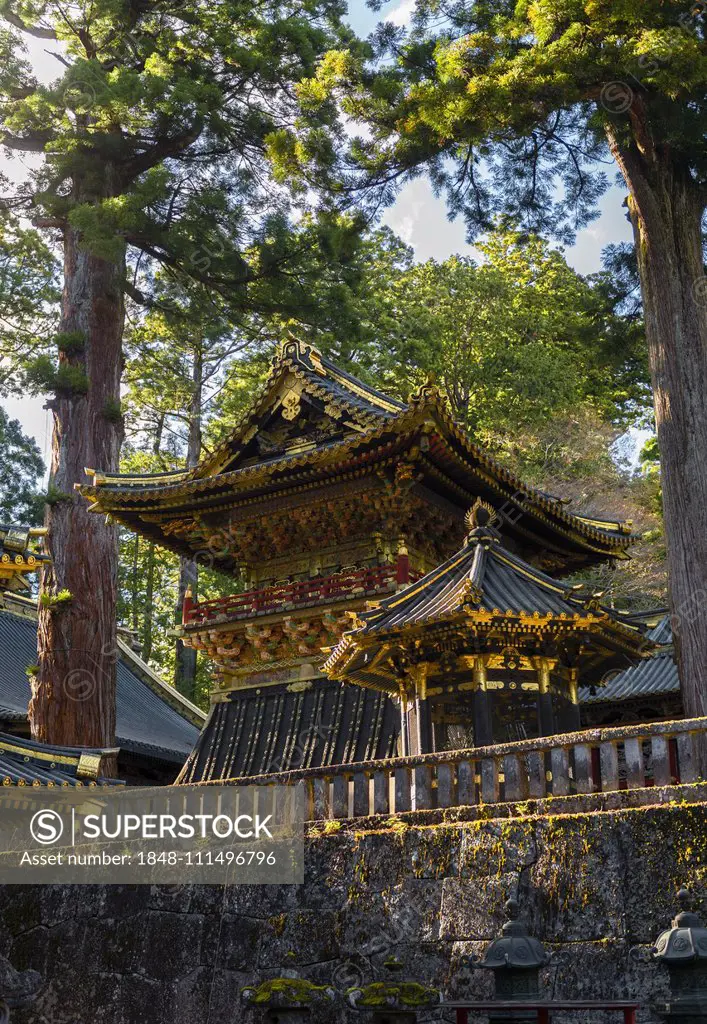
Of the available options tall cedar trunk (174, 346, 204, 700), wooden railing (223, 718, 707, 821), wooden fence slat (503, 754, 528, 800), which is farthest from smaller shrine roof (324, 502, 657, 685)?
Result: tall cedar trunk (174, 346, 204, 700)

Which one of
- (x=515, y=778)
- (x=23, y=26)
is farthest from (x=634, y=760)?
(x=23, y=26)

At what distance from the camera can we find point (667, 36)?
13.1 metres

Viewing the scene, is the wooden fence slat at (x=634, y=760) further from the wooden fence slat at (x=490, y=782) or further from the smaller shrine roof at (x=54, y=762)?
the smaller shrine roof at (x=54, y=762)

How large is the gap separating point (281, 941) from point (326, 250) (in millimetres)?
13670

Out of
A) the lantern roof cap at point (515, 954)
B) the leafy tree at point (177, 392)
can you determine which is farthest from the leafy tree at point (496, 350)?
the lantern roof cap at point (515, 954)

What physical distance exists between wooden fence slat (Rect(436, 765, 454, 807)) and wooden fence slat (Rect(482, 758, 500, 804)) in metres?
0.39

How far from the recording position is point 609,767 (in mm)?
9281

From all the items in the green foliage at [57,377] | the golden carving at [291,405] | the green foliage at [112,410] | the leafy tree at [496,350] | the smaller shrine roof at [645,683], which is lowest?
the smaller shrine roof at [645,683]

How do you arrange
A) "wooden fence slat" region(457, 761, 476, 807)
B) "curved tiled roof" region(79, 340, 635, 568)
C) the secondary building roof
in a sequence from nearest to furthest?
"wooden fence slat" region(457, 761, 476, 807), "curved tiled roof" region(79, 340, 635, 568), the secondary building roof

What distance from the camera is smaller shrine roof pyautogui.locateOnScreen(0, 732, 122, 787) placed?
496 inches

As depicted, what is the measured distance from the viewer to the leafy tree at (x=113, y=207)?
1777 centimetres

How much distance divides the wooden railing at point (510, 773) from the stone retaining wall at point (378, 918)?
0.38m

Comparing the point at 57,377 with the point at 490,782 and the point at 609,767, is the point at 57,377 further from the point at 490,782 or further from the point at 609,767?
the point at 609,767

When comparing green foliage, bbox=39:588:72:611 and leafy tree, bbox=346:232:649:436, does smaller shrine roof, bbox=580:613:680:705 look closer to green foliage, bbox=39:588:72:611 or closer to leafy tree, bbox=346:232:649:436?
green foliage, bbox=39:588:72:611
